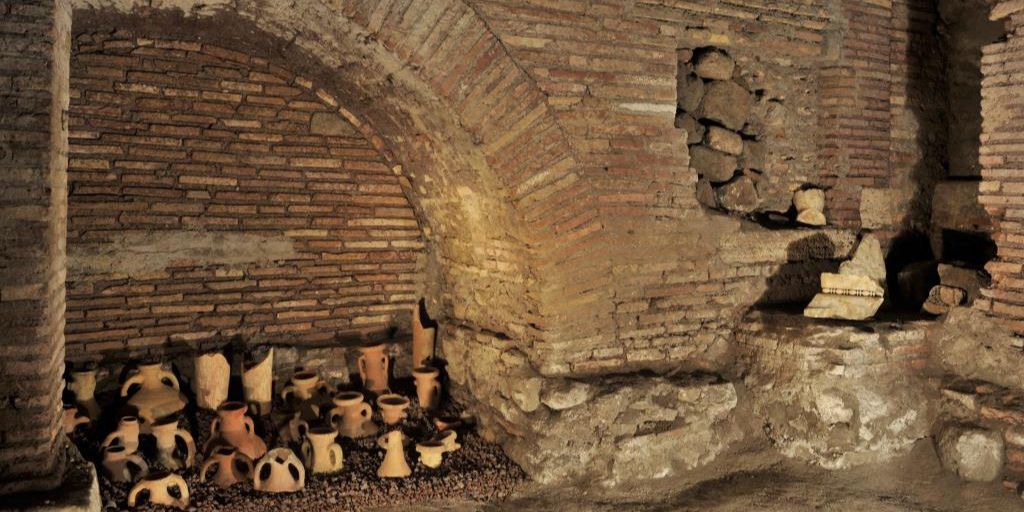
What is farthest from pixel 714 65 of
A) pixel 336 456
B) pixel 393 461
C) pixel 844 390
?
pixel 336 456

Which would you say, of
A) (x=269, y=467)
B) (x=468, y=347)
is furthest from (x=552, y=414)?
(x=269, y=467)

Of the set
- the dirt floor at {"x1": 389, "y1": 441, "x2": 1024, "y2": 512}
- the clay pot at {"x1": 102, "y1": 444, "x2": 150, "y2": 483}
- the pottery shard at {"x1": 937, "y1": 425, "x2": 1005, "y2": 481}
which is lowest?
the dirt floor at {"x1": 389, "y1": 441, "x2": 1024, "y2": 512}

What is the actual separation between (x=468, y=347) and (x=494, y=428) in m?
0.65

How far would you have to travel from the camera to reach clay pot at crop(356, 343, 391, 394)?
5312mm

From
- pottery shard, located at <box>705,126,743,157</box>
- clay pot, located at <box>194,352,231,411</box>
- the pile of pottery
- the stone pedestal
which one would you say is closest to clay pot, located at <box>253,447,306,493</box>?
the pile of pottery

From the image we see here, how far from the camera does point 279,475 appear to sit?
3.91 meters

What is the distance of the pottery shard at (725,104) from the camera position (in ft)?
16.9

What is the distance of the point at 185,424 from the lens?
181 inches

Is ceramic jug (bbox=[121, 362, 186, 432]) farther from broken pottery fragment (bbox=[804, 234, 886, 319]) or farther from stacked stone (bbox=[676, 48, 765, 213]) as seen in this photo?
broken pottery fragment (bbox=[804, 234, 886, 319])

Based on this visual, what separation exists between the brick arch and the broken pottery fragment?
176cm

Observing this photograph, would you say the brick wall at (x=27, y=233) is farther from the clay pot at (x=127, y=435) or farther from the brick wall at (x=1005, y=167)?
the brick wall at (x=1005, y=167)

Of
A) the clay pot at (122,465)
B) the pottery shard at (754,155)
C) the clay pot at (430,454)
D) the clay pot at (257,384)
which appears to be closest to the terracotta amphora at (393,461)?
the clay pot at (430,454)

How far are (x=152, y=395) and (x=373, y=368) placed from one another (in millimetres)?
1507

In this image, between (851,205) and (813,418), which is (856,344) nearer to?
Answer: (813,418)
